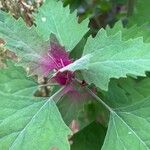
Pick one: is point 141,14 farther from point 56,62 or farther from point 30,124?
point 30,124

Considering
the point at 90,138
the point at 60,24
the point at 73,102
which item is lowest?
the point at 90,138

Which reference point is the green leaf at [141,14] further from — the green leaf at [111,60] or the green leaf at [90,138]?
the green leaf at [111,60]

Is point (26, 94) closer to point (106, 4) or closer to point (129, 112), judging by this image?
point (129, 112)

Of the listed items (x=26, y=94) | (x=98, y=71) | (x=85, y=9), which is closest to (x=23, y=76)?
(x=26, y=94)

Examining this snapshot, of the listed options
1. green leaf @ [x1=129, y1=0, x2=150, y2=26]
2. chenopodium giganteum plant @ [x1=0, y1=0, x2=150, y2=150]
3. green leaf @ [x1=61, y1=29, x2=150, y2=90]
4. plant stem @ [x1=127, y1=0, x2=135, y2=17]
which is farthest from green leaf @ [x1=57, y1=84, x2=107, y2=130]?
plant stem @ [x1=127, y1=0, x2=135, y2=17]

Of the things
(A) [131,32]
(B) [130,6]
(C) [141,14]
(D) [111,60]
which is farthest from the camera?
(B) [130,6]

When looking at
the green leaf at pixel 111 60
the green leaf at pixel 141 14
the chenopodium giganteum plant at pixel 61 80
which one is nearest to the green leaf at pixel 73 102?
the chenopodium giganteum plant at pixel 61 80

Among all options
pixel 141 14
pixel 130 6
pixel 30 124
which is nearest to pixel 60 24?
pixel 30 124
